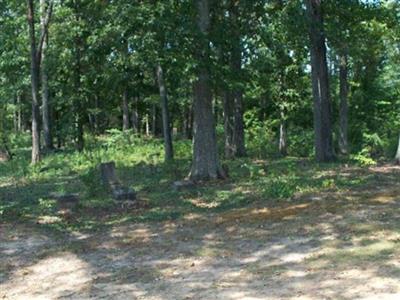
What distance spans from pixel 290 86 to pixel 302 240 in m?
18.6

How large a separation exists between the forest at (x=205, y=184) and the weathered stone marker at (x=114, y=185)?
50 mm

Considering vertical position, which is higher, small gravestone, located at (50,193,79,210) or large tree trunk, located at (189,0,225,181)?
large tree trunk, located at (189,0,225,181)

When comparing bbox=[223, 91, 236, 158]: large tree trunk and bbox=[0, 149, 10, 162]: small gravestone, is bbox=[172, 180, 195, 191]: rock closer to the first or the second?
bbox=[223, 91, 236, 158]: large tree trunk

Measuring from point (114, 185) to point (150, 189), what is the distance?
958 millimetres

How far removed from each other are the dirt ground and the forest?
0.03 metres

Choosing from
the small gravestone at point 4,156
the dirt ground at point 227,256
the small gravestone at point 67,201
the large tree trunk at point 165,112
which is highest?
the large tree trunk at point 165,112

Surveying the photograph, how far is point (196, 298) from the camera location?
18.6 feet

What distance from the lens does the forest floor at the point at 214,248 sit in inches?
237

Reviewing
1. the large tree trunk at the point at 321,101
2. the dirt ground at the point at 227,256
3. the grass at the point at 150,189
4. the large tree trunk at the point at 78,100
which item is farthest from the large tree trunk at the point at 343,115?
the dirt ground at the point at 227,256

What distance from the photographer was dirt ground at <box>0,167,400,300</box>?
5.94 meters

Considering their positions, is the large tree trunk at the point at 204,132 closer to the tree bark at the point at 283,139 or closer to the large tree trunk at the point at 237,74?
the large tree trunk at the point at 237,74

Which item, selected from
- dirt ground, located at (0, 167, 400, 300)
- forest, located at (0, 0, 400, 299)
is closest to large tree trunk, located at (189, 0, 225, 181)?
forest, located at (0, 0, 400, 299)

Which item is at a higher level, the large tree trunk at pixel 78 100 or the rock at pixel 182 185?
the large tree trunk at pixel 78 100

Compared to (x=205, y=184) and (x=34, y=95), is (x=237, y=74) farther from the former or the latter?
(x=34, y=95)
